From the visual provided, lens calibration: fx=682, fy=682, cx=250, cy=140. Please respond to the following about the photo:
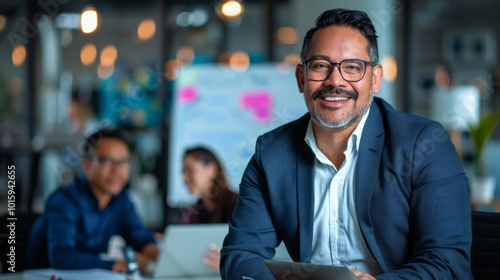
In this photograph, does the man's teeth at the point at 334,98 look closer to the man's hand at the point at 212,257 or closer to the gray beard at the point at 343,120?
the gray beard at the point at 343,120

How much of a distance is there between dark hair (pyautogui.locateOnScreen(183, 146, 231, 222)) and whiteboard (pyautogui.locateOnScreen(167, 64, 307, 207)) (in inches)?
6.4

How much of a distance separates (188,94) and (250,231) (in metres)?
3.21

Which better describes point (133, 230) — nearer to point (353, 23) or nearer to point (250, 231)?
point (250, 231)

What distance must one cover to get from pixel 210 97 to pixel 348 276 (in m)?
3.58

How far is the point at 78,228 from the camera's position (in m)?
3.22

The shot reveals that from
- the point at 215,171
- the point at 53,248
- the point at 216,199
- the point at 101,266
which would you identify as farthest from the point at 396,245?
the point at 215,171

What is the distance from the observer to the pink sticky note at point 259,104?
4.87 m

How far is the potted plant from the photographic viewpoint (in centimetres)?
466

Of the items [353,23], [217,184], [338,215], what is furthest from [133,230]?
[353,23]

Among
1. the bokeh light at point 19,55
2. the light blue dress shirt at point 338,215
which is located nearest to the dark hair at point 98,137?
the light blue dress shirt at point 338,215

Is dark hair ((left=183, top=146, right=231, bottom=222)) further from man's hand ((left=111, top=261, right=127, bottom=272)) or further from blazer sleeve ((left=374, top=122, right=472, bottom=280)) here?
blazer sleeve ((left=374, top=122, right=472, bottom=280))

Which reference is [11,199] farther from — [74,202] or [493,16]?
[493,16]

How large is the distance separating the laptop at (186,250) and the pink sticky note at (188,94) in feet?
8.65

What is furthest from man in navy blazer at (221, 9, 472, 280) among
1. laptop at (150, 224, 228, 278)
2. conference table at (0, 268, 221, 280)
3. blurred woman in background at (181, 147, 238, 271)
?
blurred woman in background at (181, 147, 238, 271)
